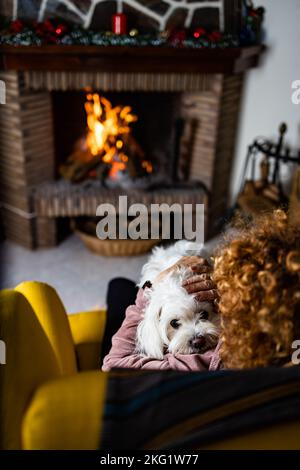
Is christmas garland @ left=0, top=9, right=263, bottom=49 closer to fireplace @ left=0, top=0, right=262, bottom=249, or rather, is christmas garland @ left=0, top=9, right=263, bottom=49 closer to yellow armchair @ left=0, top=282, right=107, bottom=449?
fireplace @ left=0, top=0, right=262, bottom=249

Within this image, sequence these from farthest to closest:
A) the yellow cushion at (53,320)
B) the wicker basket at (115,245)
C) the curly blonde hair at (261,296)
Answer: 1. the wicker basket at (115,245)
2. the yellow cushion at (53,320)
3. the curly blonde hair at (261,296)

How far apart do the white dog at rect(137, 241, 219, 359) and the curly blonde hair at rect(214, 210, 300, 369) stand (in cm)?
17

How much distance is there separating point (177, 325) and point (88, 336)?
0.45 m

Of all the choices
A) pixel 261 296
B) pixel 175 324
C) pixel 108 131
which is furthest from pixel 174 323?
pixel 108 131

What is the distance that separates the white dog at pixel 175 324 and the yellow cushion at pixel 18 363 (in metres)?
0.24

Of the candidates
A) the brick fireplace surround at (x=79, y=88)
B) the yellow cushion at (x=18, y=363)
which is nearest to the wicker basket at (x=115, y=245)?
the brick fireplace surround at (x=79, y=88)

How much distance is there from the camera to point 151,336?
108 centimetres

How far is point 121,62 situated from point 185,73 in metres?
0.37

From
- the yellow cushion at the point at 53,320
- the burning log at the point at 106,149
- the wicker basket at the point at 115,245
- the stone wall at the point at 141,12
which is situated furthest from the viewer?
the burning log at the point at 106,149

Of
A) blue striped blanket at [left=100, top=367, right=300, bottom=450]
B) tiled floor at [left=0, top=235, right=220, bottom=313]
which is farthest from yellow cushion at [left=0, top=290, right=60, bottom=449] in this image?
tiled floor at [left=0, top=235, right=220, bottom=313]

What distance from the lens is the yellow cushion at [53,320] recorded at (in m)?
1.17

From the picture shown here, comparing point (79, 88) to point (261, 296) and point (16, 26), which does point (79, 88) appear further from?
point (261, 296)

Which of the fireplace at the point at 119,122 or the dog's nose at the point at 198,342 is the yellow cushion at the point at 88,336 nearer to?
the dog's nose at the point at 198,342

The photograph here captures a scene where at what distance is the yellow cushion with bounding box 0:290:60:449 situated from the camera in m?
0.68
